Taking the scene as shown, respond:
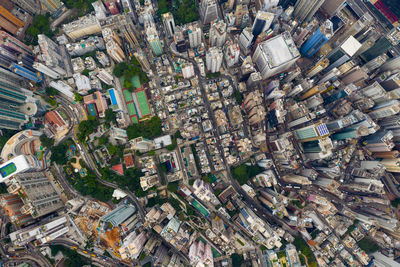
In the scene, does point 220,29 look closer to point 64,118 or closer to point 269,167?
point 269,167

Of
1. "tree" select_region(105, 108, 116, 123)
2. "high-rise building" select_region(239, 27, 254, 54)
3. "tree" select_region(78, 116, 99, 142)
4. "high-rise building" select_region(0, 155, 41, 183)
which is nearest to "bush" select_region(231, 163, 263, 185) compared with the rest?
"high-rise building" select_region(239, 27, 254, 54)

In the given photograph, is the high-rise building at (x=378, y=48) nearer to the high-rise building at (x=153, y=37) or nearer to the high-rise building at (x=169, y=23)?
the high-rise building at (x=169, y=23)

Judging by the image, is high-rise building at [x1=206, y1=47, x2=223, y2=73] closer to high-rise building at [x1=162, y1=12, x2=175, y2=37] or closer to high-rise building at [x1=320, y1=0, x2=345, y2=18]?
high-rise building at [x1=162, y1=12, x2=175, y2=37]

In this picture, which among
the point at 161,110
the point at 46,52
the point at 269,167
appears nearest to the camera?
the point at 46,52

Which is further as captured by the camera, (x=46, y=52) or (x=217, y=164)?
(x=217, y=164)

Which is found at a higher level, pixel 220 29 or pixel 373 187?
pixel 220 29

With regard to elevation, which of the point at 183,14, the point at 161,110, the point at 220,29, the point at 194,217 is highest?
the point at 183,14

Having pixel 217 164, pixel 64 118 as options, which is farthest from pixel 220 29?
pixel 64 118

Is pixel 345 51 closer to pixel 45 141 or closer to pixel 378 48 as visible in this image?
pixel 378 48
